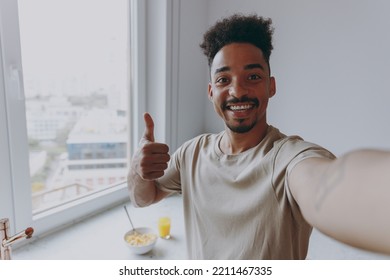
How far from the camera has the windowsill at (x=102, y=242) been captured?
1.03m

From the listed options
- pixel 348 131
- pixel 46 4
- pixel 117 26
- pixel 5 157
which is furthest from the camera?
pixel 117 26

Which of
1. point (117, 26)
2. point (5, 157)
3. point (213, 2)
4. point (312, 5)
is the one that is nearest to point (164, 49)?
point (117, 26)

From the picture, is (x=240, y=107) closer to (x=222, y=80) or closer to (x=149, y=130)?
(x=222, y=80)

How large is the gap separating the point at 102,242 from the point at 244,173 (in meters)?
0.73

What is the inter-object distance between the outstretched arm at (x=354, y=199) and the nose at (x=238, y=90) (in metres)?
0.30

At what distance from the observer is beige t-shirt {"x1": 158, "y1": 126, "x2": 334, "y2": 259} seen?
61 centimetres

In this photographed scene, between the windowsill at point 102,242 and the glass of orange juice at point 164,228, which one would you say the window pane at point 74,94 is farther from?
the glass of orange juice at point 164,228

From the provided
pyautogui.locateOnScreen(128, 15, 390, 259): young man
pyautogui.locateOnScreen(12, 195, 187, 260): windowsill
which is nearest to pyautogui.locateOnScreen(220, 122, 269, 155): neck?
pyautogui.locateOnScreen(128, 15, 390, 259): young man

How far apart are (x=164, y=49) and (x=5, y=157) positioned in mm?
855

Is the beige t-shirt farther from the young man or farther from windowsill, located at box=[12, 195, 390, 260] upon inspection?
windowsill, located at box=[12, 195, 390, 260]

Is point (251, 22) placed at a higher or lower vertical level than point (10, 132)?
higher

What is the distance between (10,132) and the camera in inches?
39.1

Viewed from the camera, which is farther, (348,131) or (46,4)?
(348,131)

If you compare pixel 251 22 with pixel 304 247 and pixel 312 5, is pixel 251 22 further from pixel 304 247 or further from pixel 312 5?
pixel 312 5
